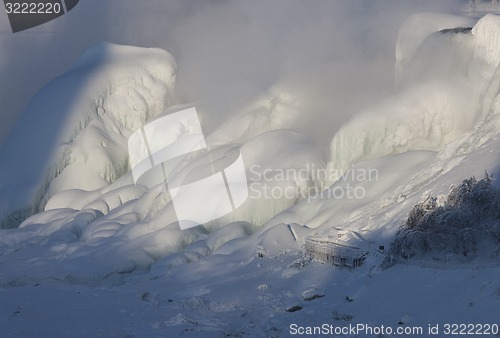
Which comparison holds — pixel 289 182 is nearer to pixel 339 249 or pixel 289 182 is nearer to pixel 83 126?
pixel 339 249

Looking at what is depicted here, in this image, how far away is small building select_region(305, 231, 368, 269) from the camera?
1448cm

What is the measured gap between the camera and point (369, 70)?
2581 centimetres

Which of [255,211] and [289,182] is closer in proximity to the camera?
[255,211]

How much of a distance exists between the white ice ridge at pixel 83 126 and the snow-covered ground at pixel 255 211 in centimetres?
7

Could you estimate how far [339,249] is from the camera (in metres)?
14.7

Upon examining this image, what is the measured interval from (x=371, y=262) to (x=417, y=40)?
10661 mm

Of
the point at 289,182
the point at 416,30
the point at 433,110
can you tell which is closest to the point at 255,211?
the point at 289,182

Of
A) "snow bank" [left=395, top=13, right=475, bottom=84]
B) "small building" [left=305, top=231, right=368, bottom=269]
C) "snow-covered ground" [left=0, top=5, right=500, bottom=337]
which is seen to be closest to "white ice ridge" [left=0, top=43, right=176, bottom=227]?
"snow-covered ground" [left=0, top=5, right=500, bottom=337]

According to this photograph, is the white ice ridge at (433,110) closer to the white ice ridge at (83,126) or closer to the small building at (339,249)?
the small building at (339,249)

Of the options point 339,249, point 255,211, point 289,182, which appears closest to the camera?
point 339,249

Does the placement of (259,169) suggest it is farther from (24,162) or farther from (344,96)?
(24,162)

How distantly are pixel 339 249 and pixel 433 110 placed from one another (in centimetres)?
713

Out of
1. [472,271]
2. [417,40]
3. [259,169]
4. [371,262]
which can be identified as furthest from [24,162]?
[472,271]

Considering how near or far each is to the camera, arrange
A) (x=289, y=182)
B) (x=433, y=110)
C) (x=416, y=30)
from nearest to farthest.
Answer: (x=433, y=110) < (x=289, y=182) < (x=416, y=30)
